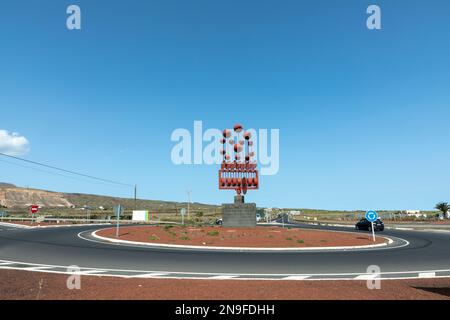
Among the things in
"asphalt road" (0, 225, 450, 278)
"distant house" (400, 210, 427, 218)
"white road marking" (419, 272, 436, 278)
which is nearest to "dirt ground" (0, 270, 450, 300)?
"white road marking" (419, 272, 436, 278)

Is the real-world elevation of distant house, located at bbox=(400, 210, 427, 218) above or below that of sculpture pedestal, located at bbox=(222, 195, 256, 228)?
below

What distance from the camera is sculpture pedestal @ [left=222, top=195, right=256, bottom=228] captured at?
30047mm

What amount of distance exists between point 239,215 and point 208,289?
22.5 metres

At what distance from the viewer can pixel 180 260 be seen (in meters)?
13.9

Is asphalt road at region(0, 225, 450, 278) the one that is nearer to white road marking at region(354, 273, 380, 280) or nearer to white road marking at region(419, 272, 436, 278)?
white road marking at region(419, 272, 436, 278)

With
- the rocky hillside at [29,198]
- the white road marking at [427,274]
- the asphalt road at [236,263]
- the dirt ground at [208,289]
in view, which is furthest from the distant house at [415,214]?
the rocky hillside at [29,198]

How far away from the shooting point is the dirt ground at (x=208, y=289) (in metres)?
7.15

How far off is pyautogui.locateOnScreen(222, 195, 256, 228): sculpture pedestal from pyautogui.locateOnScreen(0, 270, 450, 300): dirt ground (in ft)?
68.6

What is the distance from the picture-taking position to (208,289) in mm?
7918

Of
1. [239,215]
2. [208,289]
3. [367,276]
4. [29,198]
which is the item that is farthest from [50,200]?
[367,276]

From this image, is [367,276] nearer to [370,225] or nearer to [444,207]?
[370,225]

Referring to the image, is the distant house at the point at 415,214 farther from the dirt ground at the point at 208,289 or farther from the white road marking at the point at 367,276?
the dirt ground at the point at 208,289
